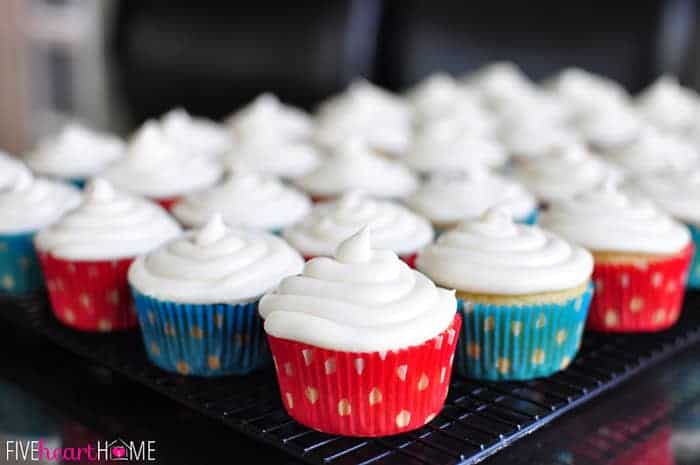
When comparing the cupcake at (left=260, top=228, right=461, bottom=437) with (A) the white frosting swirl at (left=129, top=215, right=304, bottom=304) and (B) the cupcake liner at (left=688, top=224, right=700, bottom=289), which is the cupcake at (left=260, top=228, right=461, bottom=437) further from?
(B) the cupcake liner at (left=688, top=224, right=700, bottom=289)

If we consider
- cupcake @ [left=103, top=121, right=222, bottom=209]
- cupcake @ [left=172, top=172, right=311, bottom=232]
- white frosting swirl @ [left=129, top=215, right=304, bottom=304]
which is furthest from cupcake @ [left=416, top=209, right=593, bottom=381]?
cupcake @ [left=103, top=121, right=222, bottom=209]

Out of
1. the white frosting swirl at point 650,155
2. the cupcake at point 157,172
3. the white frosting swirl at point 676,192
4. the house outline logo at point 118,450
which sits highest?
the white frosting swirl at point 676,192

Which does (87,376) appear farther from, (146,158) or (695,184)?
(695,184)

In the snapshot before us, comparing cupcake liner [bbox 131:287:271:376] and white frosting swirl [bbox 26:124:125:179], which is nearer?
cupcake liner [bbox 131:287:271:376]

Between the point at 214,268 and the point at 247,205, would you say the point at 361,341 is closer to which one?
the point at 214,268

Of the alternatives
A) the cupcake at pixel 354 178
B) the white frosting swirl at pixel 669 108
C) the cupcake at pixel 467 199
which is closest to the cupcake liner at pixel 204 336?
the cupcake at pixel 467 199

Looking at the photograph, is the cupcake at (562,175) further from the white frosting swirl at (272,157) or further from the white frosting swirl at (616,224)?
the white frosting swirl at (272,157)
